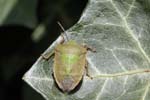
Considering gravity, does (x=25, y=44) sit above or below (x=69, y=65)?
below

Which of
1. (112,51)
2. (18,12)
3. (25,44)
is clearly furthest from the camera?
(25,44)

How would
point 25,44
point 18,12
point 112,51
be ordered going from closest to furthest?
point 112,51
point 18,12
point 25,44

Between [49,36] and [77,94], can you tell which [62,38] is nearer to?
[77,94]

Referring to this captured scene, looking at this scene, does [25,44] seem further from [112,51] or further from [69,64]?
[112,51]

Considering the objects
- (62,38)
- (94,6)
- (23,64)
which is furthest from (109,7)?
(23,64)

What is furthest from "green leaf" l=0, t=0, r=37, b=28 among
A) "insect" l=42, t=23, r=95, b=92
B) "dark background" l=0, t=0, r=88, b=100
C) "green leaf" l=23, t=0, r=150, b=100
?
"green leaf" l=23, t=0, r=150, b=100

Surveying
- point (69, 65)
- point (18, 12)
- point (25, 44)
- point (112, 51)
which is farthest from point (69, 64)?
point (25, 44)
